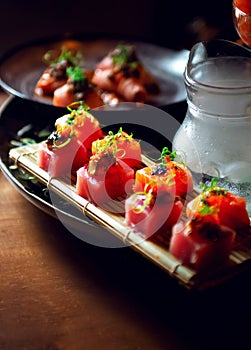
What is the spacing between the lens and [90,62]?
2.08 meters

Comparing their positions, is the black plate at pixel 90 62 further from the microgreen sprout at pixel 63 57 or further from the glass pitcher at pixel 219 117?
the glass pitcher at pixel 219 117

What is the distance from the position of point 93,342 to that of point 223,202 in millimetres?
319

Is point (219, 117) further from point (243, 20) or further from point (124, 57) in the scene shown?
point (124, 57)

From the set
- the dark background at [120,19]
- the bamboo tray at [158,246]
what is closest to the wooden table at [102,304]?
the bamboo tray at [158,246]

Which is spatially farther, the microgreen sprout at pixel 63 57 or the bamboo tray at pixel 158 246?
the microgreen sprout at pixel 63 57

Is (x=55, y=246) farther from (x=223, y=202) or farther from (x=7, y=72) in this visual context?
(x=7, y=72)

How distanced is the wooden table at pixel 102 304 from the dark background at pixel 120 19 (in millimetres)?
1496

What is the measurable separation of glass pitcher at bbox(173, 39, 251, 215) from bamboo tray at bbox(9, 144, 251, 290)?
4.0 inches

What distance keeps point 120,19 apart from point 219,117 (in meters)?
1.58

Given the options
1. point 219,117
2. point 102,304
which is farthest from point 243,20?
point 102,304

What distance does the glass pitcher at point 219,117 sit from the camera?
1229 millimetres

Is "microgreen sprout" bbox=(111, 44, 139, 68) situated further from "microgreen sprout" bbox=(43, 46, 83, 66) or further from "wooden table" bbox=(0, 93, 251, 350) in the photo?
"wooden table" bbox=(0, 93, 251, 350)

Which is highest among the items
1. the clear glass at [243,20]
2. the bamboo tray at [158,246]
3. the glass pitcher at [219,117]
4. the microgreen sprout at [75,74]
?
the clear glass at [243,20]

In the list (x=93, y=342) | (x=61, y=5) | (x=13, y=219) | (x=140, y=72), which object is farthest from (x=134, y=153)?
(x=61, y=5)
